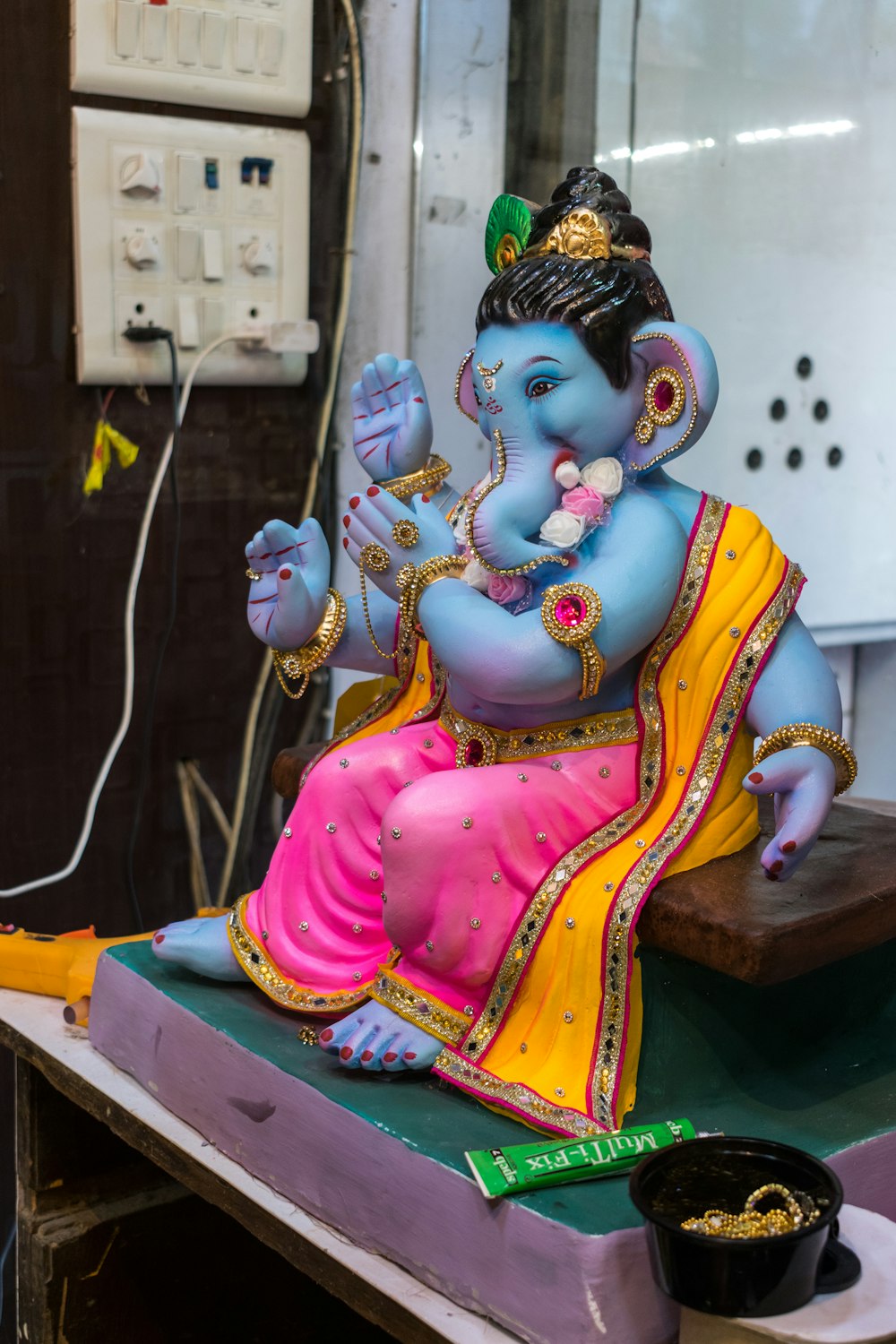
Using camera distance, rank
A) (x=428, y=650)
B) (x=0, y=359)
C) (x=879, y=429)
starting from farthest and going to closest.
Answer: (x=879, y=429)
(x=0, y=359)
(x=428, y=650)

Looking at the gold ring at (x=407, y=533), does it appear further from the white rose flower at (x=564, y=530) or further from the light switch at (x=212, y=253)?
the light switch at (x=212, y=253)

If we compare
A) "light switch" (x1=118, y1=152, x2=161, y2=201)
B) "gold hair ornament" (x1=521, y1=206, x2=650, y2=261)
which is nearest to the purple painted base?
"gold hair ornament" (x1=521, y1=206, x2=650, y2=261)

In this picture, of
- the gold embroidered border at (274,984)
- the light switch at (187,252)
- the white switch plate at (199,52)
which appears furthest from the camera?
the light switch at (187,252)

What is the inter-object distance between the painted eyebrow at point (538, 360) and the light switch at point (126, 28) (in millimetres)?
885

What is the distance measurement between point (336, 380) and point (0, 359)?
449mm

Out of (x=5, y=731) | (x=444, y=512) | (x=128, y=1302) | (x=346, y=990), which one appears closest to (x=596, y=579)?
(x=444, y=512)

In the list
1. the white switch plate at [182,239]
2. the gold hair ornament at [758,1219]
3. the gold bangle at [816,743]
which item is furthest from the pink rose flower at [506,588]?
the white switch plate at [182,239]

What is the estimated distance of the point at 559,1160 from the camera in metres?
0.99

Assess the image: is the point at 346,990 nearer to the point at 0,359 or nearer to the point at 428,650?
the point at 428,650

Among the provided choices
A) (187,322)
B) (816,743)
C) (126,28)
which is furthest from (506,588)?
(126,28)

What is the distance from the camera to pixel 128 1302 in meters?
1.45

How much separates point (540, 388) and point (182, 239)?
0.85 m

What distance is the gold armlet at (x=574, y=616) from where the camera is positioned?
3.47 ft

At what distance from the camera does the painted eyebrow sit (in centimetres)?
110
